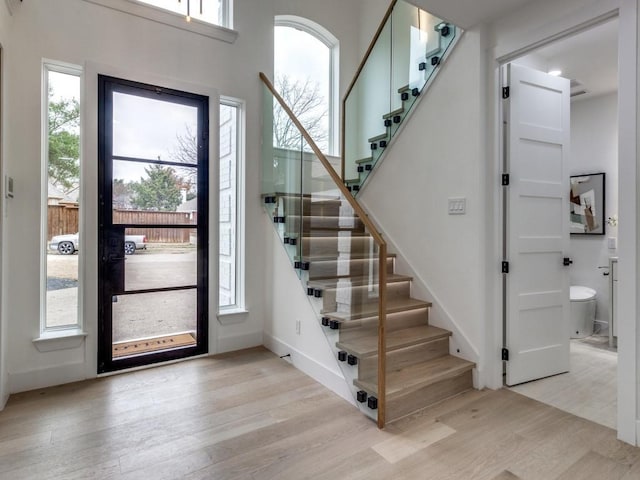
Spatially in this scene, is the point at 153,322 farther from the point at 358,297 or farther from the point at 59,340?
the point at 358,297

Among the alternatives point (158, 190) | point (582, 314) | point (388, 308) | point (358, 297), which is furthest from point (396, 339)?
point (582, 314)

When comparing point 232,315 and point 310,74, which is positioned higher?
point 310,74

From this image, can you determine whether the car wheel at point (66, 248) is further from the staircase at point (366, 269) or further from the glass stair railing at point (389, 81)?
the glass stair railing at point (389, 81)

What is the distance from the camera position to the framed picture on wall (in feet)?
14.5

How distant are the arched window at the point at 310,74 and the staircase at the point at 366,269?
1.11 metres

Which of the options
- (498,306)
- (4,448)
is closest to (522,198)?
(498,306)

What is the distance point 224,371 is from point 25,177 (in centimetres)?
226

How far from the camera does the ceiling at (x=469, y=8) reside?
2510 mm

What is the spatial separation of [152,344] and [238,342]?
2.74ft

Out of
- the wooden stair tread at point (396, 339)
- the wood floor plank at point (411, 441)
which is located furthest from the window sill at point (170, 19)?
the wood floor plank at point (411, 441)

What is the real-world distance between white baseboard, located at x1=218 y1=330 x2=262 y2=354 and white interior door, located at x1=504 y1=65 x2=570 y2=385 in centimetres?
244

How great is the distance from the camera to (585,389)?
9.18 ft

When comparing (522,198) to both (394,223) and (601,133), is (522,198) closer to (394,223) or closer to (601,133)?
(394,223)

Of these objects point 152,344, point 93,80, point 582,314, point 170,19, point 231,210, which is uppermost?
point 170,19
